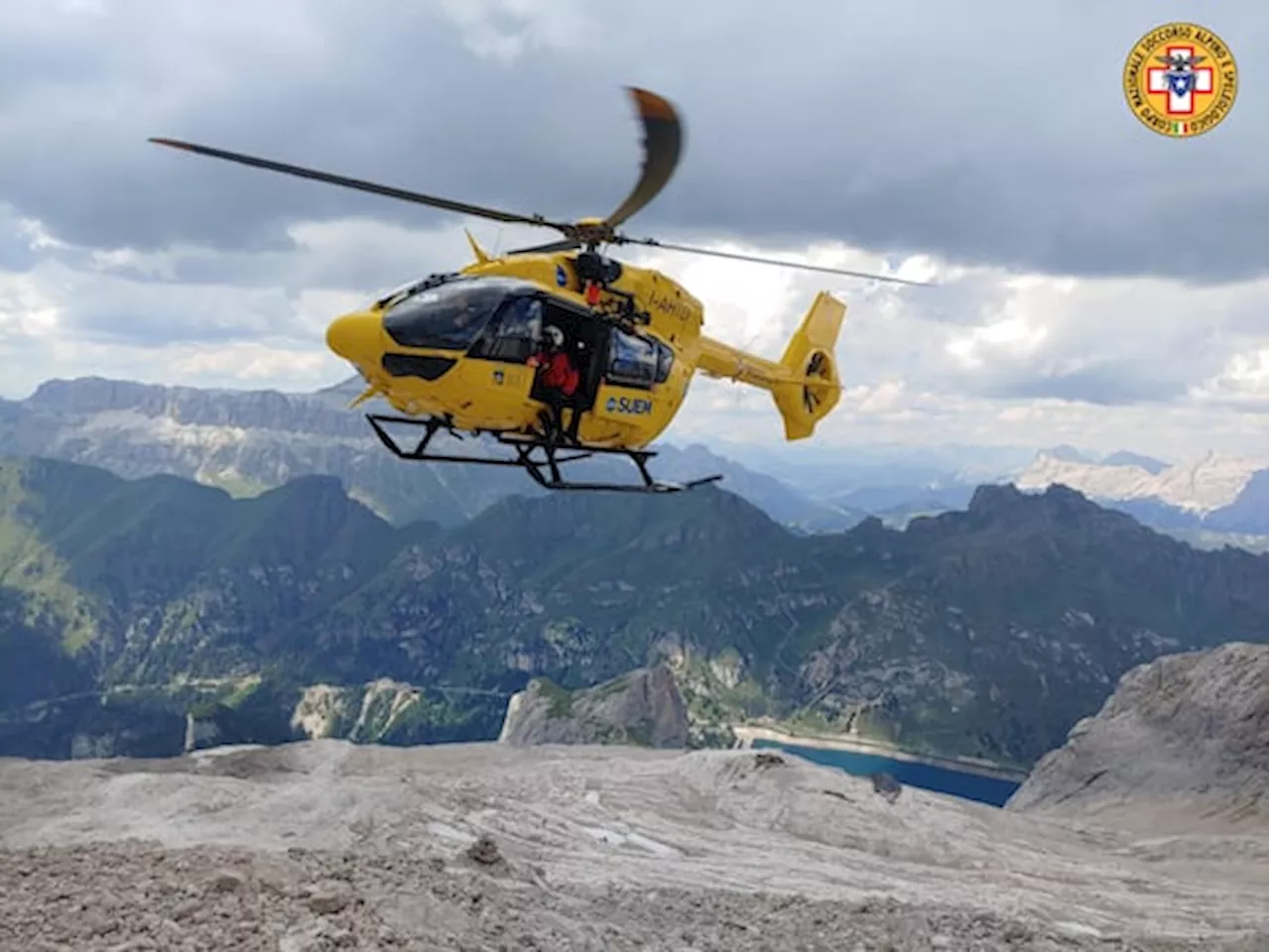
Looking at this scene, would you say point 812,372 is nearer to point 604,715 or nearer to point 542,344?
point 542,344

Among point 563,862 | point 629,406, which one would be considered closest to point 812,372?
point 629,406

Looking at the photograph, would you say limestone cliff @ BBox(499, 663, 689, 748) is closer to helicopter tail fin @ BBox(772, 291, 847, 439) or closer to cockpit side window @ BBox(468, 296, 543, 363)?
helicopter tail fin @ BBox(772, 291, 847, 439)

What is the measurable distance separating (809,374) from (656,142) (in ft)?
67.8

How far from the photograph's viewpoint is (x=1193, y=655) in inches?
3656

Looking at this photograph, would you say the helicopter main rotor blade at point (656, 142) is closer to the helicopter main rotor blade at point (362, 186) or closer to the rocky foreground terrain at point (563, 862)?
the helicopter main rotor blade at point (362, 186)

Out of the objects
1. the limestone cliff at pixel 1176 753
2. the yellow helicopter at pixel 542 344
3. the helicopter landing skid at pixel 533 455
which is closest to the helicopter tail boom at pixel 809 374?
the yellow helicopter at pixel 542 344

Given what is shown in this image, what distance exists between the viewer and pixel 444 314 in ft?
66.6

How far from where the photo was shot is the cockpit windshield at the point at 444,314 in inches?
794

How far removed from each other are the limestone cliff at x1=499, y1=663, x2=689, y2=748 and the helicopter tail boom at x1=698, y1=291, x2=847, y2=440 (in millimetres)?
141862

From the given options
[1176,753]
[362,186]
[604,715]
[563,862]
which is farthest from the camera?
[604,715]

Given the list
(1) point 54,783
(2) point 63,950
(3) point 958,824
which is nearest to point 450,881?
(2) point 63,950

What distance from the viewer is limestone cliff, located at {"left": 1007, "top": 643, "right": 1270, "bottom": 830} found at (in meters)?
75.1

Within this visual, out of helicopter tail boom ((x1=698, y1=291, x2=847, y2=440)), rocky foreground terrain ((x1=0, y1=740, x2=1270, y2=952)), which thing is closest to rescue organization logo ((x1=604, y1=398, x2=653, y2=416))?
helicopter tail boom ((x1=698, y1=291, x2=847, y2=440))

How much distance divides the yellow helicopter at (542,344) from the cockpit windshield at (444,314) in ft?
0.08
